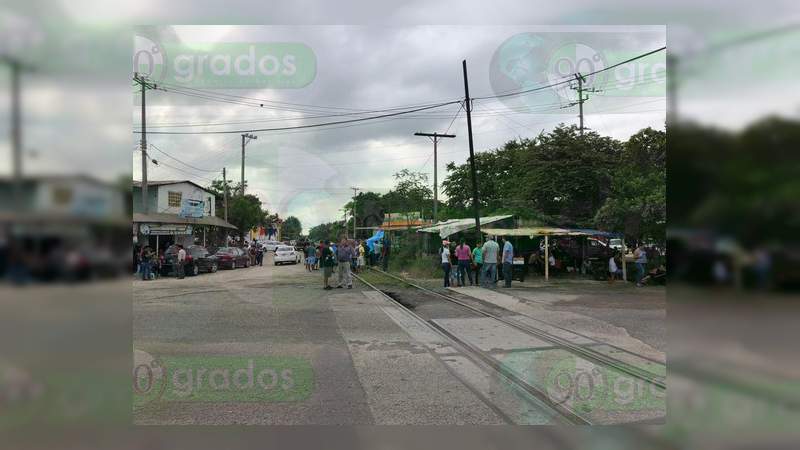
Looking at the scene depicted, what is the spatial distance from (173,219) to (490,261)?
31.4 feet

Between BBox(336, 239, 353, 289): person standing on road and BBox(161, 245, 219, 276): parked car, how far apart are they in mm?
3682

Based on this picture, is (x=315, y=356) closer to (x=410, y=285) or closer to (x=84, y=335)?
(x=84, y=335)

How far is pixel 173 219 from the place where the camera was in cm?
575

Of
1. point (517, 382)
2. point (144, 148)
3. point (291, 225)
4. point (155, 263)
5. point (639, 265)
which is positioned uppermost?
point (144, 148)

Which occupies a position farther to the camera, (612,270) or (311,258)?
(311,258)

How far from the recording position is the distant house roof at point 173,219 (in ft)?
16.0

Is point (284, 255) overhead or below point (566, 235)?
below

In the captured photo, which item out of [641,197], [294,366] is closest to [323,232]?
[294,366]

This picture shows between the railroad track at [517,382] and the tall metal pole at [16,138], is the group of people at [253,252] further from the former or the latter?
the tall metal pole at [16,138]

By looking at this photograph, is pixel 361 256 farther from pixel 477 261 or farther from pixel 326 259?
pixel 326 259

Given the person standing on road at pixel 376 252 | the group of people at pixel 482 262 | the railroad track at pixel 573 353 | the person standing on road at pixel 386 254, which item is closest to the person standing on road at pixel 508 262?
the group of people at pixel 482 262

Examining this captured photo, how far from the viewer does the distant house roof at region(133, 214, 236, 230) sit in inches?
192

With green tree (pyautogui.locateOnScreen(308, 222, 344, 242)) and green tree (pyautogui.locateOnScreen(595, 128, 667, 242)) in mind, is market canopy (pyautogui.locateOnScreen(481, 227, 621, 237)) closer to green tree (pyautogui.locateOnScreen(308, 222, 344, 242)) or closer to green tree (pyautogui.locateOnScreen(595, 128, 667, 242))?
green tree (pyautogui.locateOnScreen(595, 128, 667, 242))

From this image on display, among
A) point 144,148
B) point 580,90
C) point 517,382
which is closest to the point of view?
point 144,148
